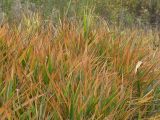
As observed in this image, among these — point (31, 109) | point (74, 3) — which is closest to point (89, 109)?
point (31, 109)

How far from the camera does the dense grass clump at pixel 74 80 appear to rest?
2.42 meters

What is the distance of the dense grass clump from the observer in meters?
2.42

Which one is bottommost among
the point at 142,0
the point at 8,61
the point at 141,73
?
the point at 142,0

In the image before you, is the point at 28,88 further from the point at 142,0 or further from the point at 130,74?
the point at 142,0

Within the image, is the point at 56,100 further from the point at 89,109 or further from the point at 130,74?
the point at 130,74

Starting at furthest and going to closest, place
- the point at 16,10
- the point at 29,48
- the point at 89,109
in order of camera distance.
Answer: the point at 16,10 < the point at 29,48 < the point at 89,109

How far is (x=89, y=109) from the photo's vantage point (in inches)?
98.5

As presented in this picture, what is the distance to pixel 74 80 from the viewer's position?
2645 millimetres

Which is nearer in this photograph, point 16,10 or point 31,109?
point 31,109

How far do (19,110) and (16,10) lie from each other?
4397 millimetres

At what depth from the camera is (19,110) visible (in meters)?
2.40

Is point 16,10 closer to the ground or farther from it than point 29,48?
closer to the ground

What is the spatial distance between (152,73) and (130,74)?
202 millimetres

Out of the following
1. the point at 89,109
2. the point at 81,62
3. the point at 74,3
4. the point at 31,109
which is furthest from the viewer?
the point at 74,3
